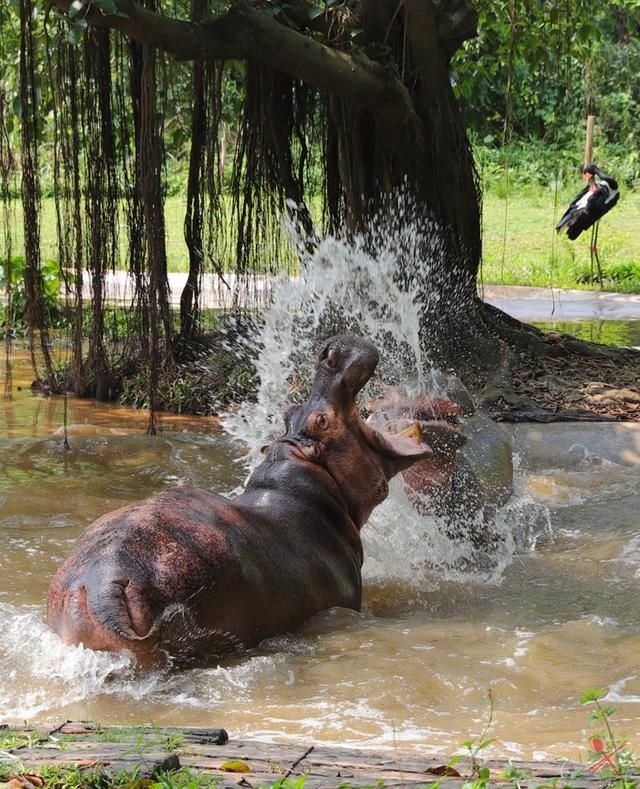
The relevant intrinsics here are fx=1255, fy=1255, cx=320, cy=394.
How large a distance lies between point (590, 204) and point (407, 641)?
431 inches

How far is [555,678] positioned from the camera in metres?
3.71

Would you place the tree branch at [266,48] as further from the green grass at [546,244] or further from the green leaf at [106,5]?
the green grass at [546,244]

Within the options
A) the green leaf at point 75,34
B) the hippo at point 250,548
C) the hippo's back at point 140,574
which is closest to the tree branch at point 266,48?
the green leaf at point 75,34

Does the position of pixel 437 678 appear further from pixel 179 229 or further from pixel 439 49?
pixel 179 229

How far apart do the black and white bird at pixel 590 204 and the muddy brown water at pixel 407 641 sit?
Result: 7.94 meters

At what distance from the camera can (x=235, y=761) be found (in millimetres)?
2453

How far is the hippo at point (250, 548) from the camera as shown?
11.2 feet

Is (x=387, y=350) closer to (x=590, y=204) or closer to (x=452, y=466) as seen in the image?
(x=452, y=466)

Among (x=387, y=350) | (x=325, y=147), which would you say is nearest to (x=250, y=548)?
(x=387, y=350)

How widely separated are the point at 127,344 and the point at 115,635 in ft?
18.0

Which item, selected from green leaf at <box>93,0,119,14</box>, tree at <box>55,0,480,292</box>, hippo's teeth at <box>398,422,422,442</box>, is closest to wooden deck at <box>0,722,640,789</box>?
hippo's teeth at <box>398,422,422,442</box>

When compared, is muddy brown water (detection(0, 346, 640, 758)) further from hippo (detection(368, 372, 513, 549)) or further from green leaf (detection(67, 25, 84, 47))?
green leaf (detection(67, 25, 84, 47))

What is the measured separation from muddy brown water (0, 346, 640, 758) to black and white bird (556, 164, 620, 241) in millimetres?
7936

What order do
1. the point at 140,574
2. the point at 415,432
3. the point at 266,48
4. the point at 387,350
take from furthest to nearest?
the point at 266,48 < the point at 387,350 < the point at 415,432 < the point at 140,574
